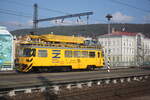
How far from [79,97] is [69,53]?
42.5 ft

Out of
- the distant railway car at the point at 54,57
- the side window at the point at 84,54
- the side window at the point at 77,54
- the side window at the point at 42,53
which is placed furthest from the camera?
the side window at the point at 84,54

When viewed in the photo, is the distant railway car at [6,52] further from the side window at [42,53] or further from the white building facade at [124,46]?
the white building facade at [124,46]

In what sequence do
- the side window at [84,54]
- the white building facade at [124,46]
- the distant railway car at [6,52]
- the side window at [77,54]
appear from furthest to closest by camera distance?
1. the white building facade at [124,46]
2. the distant railway car at [6,52]
3. the side window at [84,54]
4. the side window at [77,54]

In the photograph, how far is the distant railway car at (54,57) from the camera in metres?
21.6

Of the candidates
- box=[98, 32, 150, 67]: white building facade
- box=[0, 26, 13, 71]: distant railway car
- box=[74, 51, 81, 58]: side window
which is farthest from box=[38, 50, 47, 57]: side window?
box=[98, 32, 150, 67]: white building facade

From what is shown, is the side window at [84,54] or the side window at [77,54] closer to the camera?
the side window at [77,54]

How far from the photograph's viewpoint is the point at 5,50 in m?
26.7

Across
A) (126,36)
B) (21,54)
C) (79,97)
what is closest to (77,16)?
(21,54)

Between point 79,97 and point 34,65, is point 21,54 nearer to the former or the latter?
point 34,65

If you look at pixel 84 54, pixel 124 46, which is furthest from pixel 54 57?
pixel 124 46

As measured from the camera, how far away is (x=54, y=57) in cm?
2316

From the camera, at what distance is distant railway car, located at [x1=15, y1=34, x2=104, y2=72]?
21641mm

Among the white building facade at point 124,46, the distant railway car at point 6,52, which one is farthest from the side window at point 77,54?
the white building facade at point 124,46

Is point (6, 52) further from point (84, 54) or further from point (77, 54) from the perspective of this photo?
point (84, 54)
